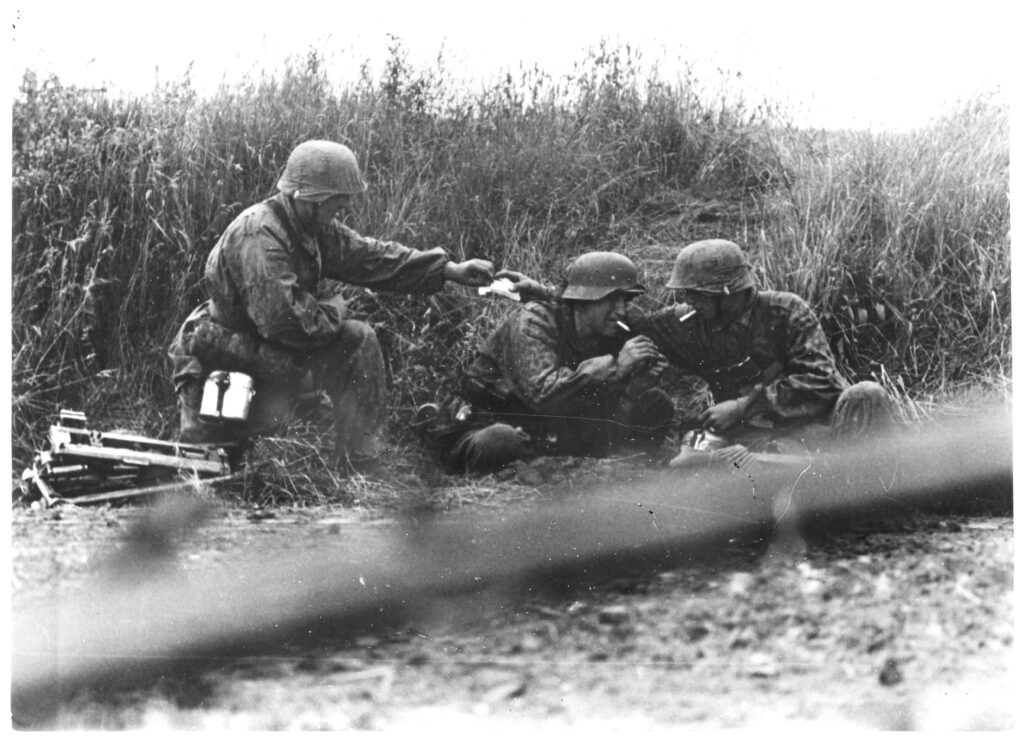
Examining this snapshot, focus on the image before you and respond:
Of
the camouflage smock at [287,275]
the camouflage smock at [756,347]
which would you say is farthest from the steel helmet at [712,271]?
the camouflage smock at [287,275]

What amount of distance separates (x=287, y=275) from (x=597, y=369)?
141 centimetres

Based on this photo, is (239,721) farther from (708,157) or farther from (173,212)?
(708,157)

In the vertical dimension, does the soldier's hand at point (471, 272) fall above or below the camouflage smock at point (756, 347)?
above

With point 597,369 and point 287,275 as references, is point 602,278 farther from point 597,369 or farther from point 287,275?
point 287,275

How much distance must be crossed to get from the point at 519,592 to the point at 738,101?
2.47 m

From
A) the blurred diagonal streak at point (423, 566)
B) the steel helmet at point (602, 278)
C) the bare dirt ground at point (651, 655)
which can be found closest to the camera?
the bare dirt ground at point (651, 655)

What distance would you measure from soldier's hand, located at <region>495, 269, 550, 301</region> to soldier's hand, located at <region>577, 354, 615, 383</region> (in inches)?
14.6

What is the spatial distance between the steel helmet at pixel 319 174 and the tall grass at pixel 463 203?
0.53ft

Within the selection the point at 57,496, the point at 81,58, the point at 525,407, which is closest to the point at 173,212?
the point at 81,58

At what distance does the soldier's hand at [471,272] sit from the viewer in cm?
616

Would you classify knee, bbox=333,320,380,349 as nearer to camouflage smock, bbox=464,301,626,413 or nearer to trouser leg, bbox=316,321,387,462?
trouser leg, bbox=316,321,387,462

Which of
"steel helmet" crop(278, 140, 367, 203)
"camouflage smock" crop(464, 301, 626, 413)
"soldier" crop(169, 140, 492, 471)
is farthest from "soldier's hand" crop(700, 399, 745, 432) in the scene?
"steel helmet" crop(278, 140, 367, 203)

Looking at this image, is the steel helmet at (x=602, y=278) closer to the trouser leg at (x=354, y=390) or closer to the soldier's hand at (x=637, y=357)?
the soldier's hand at (x=637, y=357)

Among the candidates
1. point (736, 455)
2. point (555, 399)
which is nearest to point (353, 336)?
point (555, 399)
